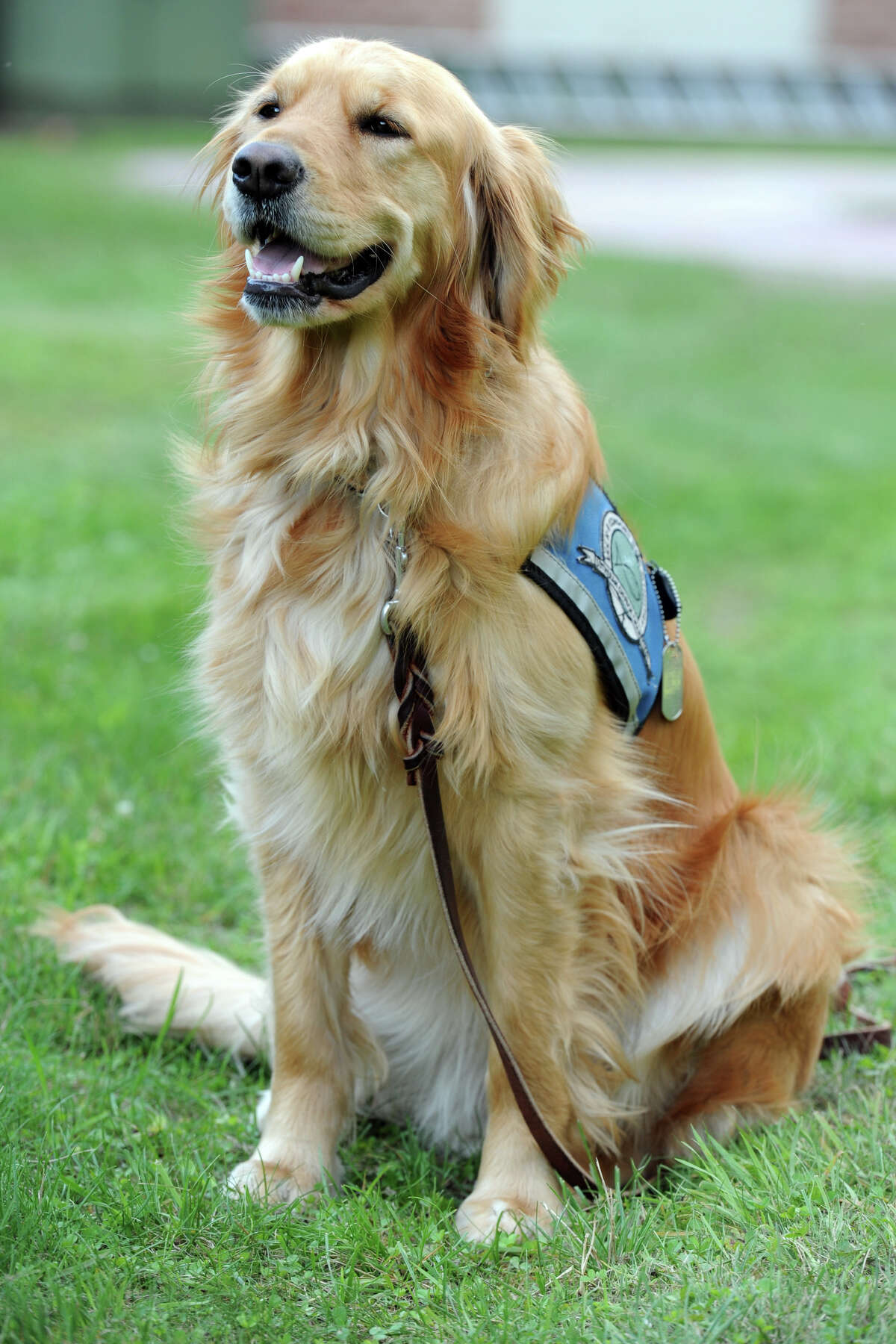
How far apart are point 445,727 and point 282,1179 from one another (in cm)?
101

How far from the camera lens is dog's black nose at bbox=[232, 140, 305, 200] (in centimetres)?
234

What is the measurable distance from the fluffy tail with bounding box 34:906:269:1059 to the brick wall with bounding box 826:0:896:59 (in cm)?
2708

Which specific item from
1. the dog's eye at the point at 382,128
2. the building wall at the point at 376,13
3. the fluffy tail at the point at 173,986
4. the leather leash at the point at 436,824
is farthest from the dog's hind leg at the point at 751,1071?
the building wall at the point at 376,13

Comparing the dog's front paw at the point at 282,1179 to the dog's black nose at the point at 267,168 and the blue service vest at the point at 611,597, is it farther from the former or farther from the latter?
the dog's black nose at the point at 267,168

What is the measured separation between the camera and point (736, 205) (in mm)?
18203

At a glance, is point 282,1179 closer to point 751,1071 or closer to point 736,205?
point 751,1071

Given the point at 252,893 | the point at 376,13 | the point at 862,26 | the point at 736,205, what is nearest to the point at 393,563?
the point at 252,893

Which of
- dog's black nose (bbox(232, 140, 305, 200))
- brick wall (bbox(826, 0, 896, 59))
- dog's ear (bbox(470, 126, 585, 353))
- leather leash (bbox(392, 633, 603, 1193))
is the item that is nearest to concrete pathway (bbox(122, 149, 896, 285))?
brick wall (bbox(826, 0, 896, 59))

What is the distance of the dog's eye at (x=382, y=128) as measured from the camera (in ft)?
8.10

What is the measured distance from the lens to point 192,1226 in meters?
2.40

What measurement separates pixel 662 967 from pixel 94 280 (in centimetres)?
1017

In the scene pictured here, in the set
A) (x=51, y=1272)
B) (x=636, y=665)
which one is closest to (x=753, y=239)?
(x=636, y=665)

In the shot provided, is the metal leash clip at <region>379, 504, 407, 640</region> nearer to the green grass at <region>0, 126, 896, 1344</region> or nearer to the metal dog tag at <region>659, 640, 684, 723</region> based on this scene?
the green grass at <region>0, 126, 896, 1344</region>

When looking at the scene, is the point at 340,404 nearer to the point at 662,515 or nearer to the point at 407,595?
the point at 407,595
